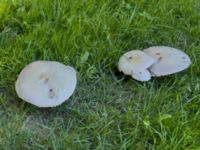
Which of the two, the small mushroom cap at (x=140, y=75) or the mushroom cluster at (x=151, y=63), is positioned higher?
the mushroom cluster at (x=151, y=63)

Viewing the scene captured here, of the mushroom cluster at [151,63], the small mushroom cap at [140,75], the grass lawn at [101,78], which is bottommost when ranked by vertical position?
the grass lawn at [101,78]

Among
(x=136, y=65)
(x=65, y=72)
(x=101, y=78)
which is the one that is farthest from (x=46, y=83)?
(x=136, y=65)

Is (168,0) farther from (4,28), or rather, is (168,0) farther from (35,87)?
(35,87)

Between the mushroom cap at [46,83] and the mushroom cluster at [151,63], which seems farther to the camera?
the mushroom cluster at [151,63]

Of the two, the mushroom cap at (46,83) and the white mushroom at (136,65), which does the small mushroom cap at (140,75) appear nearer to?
the white mushroom at (136,65)

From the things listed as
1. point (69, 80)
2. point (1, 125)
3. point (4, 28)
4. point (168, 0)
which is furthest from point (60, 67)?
point (168, 0)

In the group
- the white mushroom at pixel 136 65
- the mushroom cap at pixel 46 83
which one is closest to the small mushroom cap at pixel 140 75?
the white mushroom at pixel 136 65

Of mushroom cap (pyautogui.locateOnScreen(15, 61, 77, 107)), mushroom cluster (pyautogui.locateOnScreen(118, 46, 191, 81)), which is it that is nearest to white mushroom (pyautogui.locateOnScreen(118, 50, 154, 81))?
mushroom cluster (pyautogui.locateOnScreen(118, 46, 191, 81))
